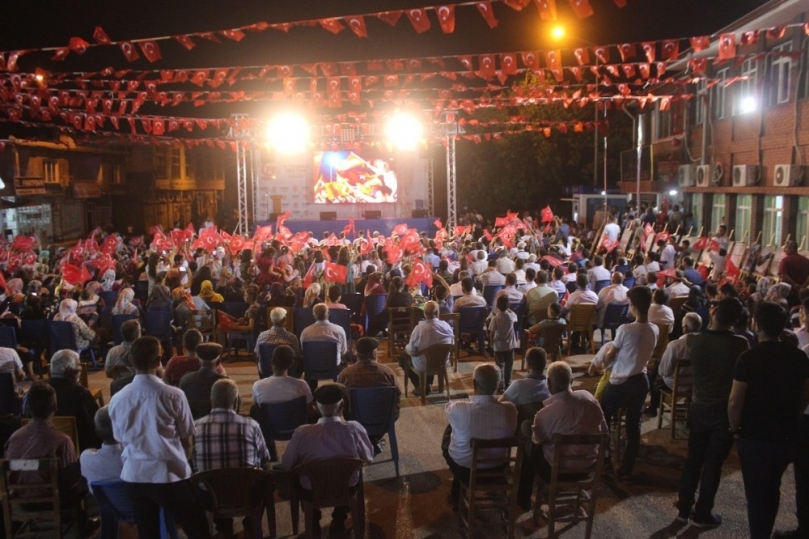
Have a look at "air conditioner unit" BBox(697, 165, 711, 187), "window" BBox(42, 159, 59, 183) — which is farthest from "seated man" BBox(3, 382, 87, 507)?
"window" BBox(42, 159, 59, 183)

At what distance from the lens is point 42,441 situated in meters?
4.66

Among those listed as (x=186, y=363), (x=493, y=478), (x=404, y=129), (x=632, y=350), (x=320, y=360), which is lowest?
(x=493, y=478)

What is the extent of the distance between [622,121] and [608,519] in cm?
2750

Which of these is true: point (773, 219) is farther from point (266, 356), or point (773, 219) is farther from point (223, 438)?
point (223, 438)

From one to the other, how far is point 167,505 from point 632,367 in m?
3.69

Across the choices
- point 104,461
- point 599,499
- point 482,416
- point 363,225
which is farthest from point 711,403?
point 363,225

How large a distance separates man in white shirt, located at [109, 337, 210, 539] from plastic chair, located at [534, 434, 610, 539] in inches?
93.2

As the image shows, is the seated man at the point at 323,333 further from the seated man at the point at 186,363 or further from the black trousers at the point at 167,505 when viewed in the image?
the black trousers at the point at 167,505

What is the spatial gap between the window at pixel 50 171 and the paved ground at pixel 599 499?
81.8ft

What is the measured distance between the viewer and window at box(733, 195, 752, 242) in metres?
17.6

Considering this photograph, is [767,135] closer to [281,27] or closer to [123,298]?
[281,27]

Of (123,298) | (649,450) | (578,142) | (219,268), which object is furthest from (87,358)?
(578,142)

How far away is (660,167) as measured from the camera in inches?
903

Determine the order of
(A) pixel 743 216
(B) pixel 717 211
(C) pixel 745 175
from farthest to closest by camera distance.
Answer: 1. (B) pixel 717 211
2. (A) pixel 743 216
3. (C) pixel 745 175
